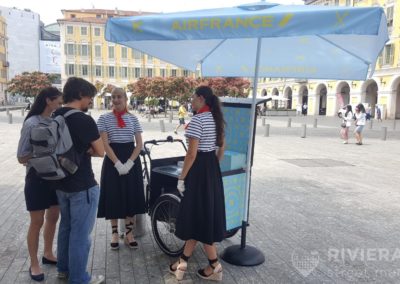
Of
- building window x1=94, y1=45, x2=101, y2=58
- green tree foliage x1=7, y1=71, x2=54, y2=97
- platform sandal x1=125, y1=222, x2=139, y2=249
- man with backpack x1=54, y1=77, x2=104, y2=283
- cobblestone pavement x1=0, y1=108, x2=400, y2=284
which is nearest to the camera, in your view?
man with backpack x1=54, y1=77, x2=104, y2=283

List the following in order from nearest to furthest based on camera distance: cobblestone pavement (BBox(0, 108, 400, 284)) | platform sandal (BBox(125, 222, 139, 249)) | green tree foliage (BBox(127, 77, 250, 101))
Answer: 1. cobblestone pavement (BBox(0, 108, 400, 284))
2. platform sandal (BBox(125, 222, 139, 249))
3. green tree foliage (BBox(127, 77, 250, 101))

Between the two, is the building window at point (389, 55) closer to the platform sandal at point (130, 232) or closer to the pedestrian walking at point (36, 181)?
the platform sandal at point (130, 232)

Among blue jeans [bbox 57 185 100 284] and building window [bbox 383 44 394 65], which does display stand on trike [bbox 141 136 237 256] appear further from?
building window [bbox 383 44 394 65]

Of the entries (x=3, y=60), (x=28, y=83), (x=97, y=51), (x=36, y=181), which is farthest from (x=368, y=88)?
(x=3, y=60)

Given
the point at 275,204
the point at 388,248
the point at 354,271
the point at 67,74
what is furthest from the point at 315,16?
the point at 67,74

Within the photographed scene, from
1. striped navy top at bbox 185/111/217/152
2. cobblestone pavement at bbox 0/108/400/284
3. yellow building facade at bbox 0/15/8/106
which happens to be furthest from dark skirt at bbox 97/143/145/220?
yellow building facade at bbox 0/15/8/106

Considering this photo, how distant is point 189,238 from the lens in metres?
3.43

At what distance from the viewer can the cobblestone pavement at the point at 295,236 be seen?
367cm

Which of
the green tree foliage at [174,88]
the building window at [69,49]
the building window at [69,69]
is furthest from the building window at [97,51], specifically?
the green tree foliage at [174,88]

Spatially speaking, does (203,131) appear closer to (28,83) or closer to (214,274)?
(214,274)

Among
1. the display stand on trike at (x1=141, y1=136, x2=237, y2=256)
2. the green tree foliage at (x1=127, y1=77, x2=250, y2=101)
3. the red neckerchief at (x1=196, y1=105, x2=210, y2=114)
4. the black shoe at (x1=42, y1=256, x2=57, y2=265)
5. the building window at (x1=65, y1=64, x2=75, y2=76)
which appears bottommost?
the black shoe at (x1=42, y1=256, x2=57, y2=265)

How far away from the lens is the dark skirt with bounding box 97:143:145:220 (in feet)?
12.8

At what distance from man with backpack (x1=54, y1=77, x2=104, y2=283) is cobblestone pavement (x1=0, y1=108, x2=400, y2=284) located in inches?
19.1

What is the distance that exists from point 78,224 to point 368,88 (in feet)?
140
